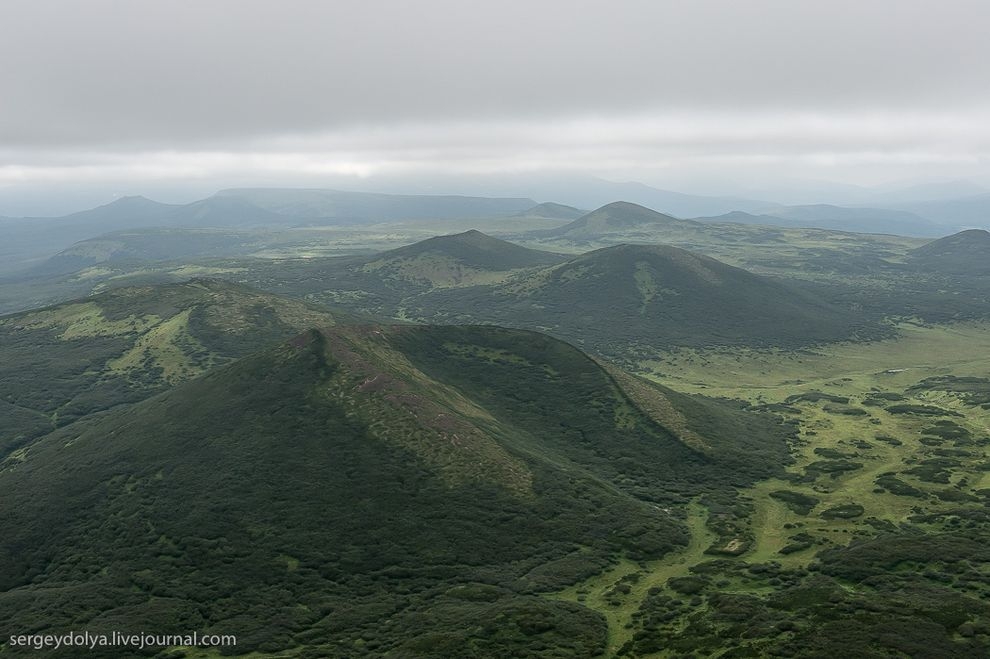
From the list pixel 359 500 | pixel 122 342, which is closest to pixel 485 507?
pixel 359 500

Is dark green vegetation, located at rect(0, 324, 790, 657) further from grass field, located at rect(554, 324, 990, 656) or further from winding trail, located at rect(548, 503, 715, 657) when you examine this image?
grass field, located at rect(554, 324, 990, 656)

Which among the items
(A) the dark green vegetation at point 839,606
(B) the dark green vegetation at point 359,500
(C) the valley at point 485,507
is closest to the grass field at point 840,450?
(C) the valley at point 485,507

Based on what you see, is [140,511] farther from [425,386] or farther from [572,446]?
[572,446]

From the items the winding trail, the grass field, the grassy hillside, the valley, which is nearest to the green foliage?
the grass field

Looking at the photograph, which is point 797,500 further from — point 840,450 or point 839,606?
point 839,606

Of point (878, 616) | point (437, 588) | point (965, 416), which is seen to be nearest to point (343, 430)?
point (437, 588)

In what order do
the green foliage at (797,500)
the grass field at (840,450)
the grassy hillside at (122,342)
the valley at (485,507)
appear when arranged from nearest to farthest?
the valley at (485,507), the grass field at (840,450), the green foliage at (797,500), the grassy hillside at (122,342)

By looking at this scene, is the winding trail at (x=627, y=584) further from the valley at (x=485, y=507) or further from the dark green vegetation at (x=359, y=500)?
the dark green vegetation at (x=359, y=500)
